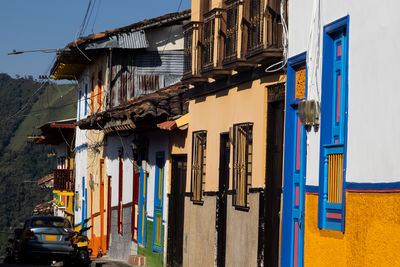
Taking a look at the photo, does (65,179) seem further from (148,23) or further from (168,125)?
(168,125)

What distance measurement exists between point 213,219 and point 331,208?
580 cm

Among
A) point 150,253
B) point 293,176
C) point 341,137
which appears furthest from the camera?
point 150,253

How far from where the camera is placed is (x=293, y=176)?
11.0m

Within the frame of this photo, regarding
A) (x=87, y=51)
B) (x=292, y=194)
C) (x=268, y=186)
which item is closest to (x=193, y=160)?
(x=268, y=186)

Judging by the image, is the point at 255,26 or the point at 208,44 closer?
the point at 255,26

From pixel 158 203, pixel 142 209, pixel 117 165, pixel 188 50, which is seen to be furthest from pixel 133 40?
pixel 188 50

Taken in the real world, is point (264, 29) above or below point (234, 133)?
above

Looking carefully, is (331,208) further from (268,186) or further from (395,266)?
(268,186)

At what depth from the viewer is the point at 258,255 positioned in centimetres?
1227

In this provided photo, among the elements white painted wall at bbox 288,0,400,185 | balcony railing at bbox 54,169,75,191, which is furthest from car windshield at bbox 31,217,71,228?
balcony railing at bbox 54,169,75,191

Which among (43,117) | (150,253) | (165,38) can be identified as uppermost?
(43,117)

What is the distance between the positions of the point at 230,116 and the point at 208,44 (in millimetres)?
1631

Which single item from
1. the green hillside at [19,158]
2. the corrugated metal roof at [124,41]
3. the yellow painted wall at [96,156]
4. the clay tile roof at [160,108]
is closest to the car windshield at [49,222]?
the clay tile roof at [160,108]

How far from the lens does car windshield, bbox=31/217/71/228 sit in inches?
859
